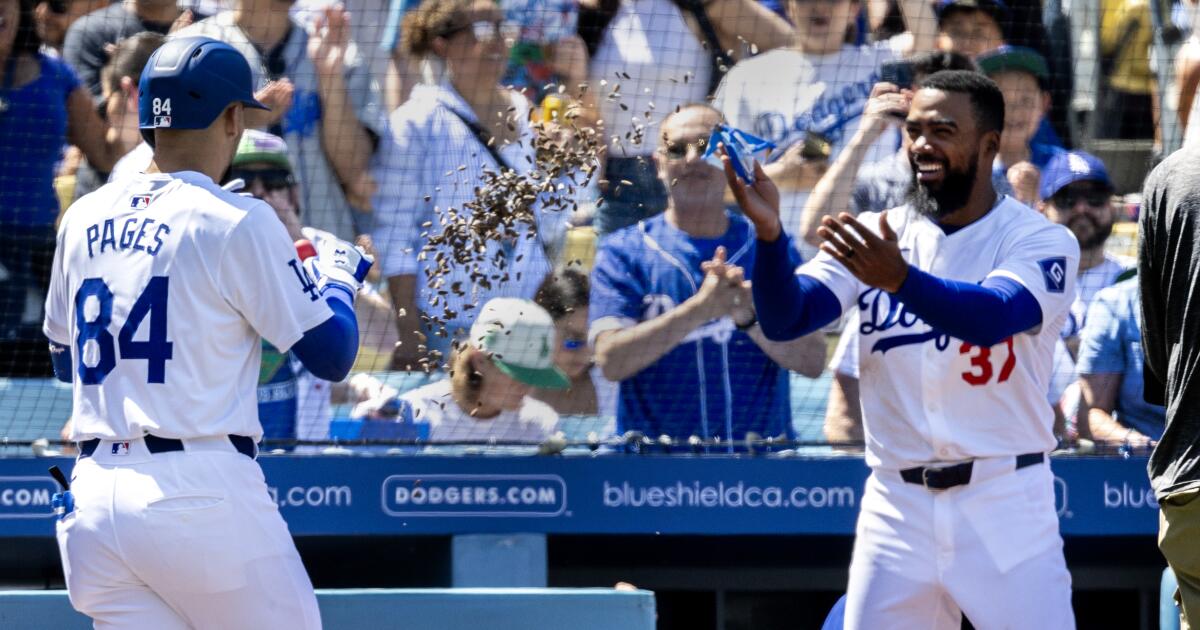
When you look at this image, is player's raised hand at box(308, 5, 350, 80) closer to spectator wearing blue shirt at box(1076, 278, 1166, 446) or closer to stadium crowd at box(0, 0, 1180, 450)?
stadium crowd at box(0, 0, 1180, 450)

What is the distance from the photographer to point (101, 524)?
244 cm

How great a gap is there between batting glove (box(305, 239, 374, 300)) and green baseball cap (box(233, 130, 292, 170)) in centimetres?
211

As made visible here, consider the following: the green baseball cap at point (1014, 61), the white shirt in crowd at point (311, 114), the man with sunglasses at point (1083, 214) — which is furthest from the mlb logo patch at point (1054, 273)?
the white shirt in crowd at point (311, 114)

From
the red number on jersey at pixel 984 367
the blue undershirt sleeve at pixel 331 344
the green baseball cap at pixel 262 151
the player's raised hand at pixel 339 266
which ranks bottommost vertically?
the red number on jersey at pixel 984 367

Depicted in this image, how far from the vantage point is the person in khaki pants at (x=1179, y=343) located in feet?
7.62

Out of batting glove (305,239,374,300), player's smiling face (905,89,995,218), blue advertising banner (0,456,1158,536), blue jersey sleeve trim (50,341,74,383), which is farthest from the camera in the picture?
blue advertising banner (0,456,1158,536)

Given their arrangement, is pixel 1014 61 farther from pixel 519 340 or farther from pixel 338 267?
pixel 338 267

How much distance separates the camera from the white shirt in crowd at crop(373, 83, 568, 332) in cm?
471

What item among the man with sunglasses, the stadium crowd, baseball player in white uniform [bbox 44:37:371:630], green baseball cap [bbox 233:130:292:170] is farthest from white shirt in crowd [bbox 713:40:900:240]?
baseball player in white uniform [bbox 44:37:371:630]

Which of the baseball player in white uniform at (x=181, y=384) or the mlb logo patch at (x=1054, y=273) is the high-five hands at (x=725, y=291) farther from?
the baseball player in white uniform at (x=181, y=384)

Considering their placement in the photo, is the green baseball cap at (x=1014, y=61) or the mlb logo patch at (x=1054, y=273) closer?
the mlb logo patch at (x=1054, y=273)

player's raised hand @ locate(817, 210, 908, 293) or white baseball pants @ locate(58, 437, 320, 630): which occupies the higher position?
player's raised hand @ locate(817, 210, 908, 293)

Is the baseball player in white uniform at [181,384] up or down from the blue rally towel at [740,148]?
down

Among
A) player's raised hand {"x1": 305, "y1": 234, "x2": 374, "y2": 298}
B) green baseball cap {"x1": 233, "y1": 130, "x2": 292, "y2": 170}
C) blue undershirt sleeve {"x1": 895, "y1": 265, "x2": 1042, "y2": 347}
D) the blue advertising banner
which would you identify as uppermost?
green baseball cap {"x1": 233, "y1": 130, "x2": 292, "y2": 170}
